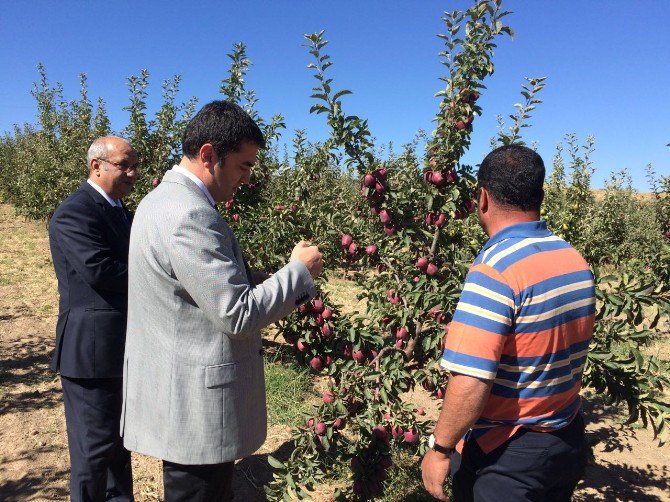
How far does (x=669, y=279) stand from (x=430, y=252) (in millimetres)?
1077

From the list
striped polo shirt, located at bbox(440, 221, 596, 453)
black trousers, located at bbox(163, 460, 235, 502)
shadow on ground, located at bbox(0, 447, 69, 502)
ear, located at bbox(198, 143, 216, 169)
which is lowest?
shadow on ground, located at bbox(0, 447, 69, 502)

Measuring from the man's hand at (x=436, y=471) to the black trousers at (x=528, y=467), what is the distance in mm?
94

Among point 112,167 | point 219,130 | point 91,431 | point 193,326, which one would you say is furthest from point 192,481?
point 112,167

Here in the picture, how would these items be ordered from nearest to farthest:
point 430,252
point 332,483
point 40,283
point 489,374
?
point 489,374 < point 430,252 < point 332,483 < point 40,283

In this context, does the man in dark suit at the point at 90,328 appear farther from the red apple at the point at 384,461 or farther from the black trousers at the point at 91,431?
the red apple at the point at 384,461

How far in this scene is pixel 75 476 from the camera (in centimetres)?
214

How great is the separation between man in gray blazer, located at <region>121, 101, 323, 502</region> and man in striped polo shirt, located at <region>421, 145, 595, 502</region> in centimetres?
53

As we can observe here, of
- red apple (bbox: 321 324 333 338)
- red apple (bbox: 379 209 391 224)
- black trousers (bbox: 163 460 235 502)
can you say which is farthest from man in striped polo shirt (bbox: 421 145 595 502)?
red apple (bbox: 321 324 333 338)

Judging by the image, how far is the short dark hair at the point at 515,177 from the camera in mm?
1349

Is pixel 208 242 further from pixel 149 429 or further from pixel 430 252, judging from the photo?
pixel 430 252

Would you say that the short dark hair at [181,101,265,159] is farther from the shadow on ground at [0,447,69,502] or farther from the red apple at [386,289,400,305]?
the shadow on ground at [0,447,69,502]

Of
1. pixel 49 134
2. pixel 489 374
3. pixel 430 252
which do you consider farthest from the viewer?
pixel 49 134

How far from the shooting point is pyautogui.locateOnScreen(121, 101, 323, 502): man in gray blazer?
1.27 meters

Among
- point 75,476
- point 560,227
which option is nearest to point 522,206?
point 75,476
